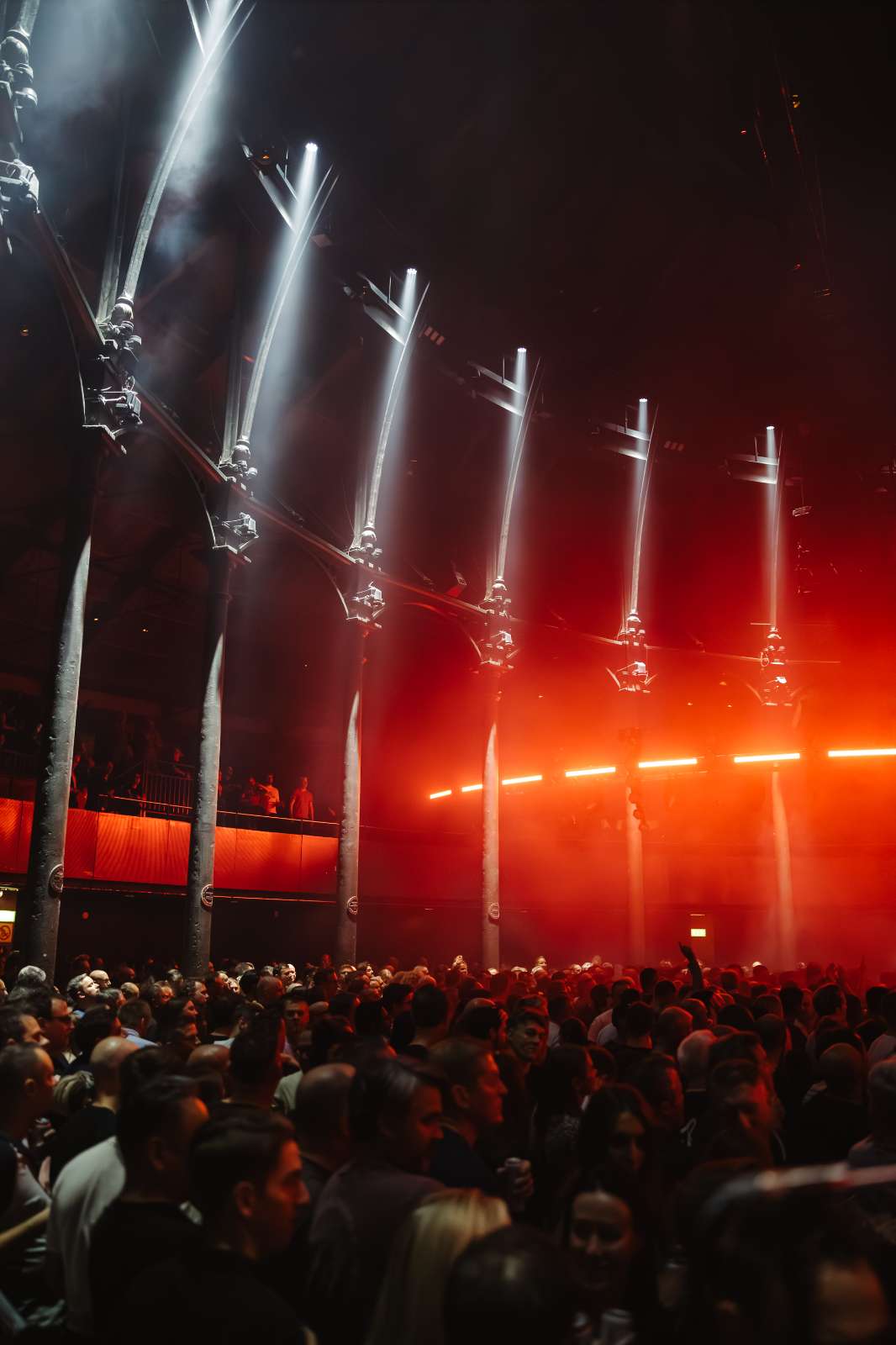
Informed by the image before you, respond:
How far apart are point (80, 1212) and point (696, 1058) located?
12.3 ft

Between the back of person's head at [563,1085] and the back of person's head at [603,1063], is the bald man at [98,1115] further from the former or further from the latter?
the back of person's head at [603,1063]

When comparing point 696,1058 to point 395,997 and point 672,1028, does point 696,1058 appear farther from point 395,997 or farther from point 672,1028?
point 395,997

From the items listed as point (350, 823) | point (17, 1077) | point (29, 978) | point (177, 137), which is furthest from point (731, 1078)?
point (350, 823)

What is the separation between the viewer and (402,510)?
2225cm

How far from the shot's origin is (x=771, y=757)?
20922mm

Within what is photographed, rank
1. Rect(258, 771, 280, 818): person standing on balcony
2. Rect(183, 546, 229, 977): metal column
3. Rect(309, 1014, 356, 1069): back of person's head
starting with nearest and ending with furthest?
Rect(309, 1014, 356, 1069): back of person's head < Rect(183, 546, 229, 977): metal column < Rect(258, 771, 280, 818): person standing on balcony

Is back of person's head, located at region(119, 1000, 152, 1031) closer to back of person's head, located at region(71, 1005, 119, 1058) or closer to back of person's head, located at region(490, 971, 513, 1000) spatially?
back of person's head, located at region(71, 1005, 119, 1058)

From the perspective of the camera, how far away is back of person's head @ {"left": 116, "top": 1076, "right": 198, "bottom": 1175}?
9.16ft

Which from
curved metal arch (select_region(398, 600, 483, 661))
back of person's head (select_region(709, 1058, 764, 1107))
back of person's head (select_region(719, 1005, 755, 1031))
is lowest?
back of person's head (select_region(719, 1005, 755, 1031))

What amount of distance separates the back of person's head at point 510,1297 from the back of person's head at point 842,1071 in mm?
3834

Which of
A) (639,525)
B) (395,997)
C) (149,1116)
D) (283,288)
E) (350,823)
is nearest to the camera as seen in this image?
(149,1116)

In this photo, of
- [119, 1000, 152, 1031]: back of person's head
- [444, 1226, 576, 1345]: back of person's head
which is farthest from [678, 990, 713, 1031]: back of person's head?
[444, 1226, 576, 1345]: back of person's head

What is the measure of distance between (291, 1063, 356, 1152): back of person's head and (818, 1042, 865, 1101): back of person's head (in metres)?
2.91

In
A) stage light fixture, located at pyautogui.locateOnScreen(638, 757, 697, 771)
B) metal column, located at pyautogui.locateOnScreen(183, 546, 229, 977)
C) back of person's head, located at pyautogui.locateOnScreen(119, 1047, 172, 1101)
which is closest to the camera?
back of person's head, located at pyautogui.locateOnScreen(119, 1047, 172, 1101)
